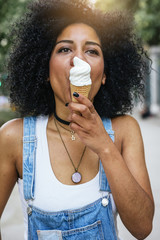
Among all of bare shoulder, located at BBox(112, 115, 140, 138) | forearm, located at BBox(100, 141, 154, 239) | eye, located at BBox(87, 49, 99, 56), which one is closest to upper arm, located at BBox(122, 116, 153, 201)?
bare shoulder, located at BBox(112, 115, 140, 138)

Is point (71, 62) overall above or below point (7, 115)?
below

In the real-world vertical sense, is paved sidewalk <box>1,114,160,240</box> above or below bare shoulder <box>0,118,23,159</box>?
below

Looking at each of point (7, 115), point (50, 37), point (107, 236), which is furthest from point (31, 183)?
point (7, 115)

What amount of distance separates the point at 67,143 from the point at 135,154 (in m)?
0.45

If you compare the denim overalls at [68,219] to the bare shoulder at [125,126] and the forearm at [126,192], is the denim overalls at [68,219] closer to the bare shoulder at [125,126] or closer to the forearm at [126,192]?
the forearm at [126,192]

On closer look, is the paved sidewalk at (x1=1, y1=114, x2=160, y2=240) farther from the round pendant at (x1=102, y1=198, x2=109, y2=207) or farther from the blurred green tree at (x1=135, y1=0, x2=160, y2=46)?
the blurred green tree at (x1=135, y1=0, x2=160, y2=46)

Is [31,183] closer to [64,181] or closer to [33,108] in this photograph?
[64,181]

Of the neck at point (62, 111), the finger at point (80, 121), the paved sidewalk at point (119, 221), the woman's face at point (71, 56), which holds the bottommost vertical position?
the paved sidewalk at point (119, 221)

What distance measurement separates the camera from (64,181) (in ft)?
5.46

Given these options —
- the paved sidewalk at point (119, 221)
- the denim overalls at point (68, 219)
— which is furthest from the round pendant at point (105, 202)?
the paved sidewalk at point (119, 221)

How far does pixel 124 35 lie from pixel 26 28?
77cm

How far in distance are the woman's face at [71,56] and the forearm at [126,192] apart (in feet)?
1.45

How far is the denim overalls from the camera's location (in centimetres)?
162

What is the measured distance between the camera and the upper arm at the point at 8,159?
5.63ft
